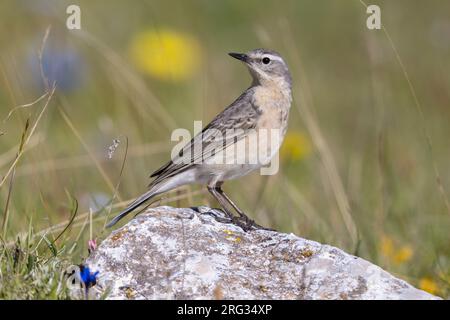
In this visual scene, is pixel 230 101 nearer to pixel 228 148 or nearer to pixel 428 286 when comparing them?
pixel 228 148

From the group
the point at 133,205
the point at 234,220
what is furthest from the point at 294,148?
the point at 234,220

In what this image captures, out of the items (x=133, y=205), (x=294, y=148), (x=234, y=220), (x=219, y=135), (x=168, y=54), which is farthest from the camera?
(x=168, y=54)

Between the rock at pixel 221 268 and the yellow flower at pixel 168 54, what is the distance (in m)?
7.58

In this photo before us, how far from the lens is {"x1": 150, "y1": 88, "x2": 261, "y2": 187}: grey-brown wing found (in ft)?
21.7

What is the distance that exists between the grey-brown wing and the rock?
148 cm

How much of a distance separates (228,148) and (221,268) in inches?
82.8

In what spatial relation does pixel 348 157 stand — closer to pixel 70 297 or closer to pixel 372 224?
pixel 372 224

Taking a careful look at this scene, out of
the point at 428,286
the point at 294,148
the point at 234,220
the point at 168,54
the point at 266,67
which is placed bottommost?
the point at 428,286

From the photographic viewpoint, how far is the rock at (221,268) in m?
4.49

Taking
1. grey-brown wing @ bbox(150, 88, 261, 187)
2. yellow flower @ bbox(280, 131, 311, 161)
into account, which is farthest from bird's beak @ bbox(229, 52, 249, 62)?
yellow flower @ bbox(280, 131, 311, 161)

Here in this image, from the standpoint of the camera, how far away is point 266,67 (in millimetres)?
7363

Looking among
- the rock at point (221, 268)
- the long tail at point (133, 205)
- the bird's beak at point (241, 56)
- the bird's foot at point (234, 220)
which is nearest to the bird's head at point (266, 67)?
the bird's beak at point (241, 56)

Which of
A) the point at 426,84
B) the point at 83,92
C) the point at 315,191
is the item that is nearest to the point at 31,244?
the point at 315,191

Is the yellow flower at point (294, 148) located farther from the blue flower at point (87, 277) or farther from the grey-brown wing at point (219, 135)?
the blue flower at point (87, 277)
